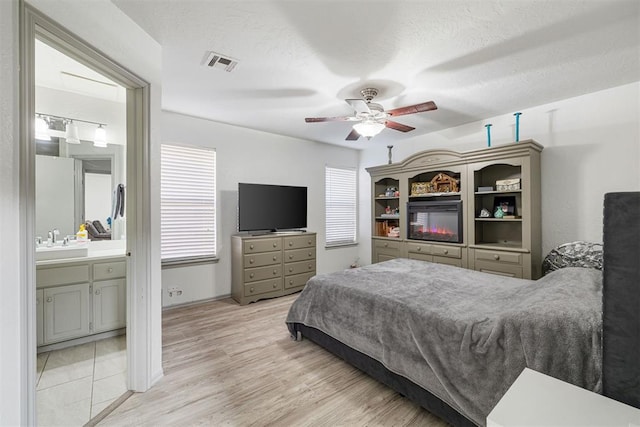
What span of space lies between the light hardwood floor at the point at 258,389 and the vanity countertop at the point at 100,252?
1019 millimetres

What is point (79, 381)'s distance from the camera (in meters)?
2.15

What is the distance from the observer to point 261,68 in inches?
97.7

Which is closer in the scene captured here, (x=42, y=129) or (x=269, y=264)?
(x=42, y=129)

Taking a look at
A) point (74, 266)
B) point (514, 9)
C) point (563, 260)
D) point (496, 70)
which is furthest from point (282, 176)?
point (563, 260)

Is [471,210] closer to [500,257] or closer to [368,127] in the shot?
[500,257]

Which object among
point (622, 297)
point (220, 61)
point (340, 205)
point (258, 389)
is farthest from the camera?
point (340, 205)

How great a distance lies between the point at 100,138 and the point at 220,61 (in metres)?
1.92

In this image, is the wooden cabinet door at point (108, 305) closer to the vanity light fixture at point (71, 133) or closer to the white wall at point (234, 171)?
the white wall at point (234, 171)

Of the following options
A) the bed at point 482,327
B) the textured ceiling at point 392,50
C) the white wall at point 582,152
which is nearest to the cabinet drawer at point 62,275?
the textured ceiling at point 392,50

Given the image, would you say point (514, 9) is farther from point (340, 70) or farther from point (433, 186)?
point (433, 186)

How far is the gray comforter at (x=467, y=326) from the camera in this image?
4.11ft

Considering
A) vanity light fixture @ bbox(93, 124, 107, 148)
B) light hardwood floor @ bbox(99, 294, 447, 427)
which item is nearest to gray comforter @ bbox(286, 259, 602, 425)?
light hardwood floor @ bbox(99, 294, 447, 427)

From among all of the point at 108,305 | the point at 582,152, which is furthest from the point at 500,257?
the point at 108,305

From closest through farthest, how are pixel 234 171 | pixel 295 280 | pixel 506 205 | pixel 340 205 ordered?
pixel 506 205 → pixel 234 171 → pixel 295 280 → pixel 340 205
